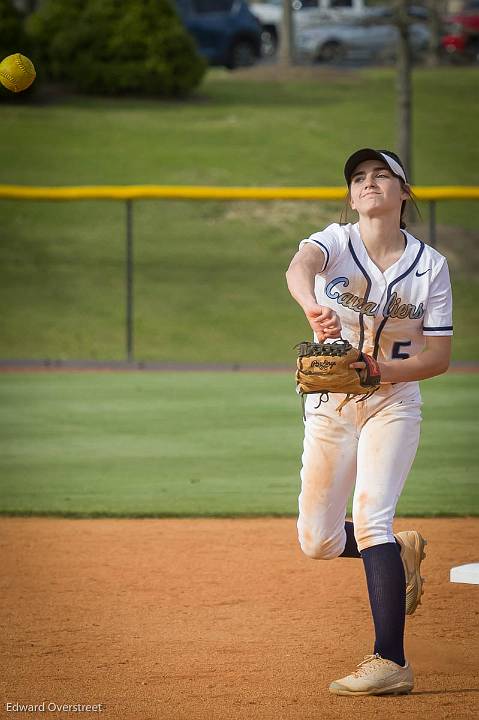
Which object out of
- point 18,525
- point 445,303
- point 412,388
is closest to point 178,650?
point 412,388

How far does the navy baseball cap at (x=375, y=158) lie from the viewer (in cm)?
450

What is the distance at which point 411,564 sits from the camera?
478 cm

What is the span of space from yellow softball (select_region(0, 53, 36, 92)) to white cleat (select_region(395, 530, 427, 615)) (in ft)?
7.64

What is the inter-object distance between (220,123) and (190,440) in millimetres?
20524

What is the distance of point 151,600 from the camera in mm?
5672

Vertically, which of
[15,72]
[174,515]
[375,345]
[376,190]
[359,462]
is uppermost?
[15,72]

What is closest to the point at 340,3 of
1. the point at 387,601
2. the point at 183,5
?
the point at 183,5

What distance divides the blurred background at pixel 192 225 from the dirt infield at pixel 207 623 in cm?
93

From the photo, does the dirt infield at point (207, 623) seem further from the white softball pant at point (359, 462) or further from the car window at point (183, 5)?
the car window at point (183, 5)

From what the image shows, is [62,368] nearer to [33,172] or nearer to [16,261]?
[16,261]

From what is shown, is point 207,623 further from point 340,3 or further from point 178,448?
point 340,3

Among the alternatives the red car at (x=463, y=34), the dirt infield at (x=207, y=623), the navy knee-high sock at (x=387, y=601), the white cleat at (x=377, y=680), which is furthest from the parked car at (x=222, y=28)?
the white cleat at (x=377, y=680)

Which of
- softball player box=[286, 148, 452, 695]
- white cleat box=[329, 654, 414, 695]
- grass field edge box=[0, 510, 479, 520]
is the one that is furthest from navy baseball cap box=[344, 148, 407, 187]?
grass field edge box=[0, 510, 479, 520]

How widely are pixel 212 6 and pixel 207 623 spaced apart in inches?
1206
